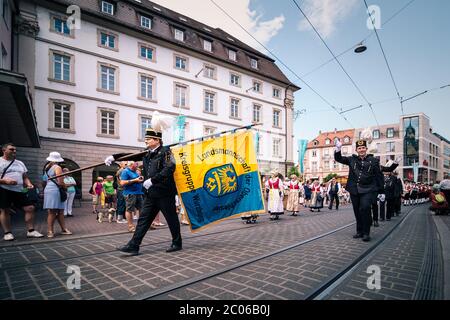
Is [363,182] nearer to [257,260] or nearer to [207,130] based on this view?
[257,260]

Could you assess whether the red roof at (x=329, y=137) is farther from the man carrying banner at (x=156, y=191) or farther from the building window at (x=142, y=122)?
the man carrying banner at (x=156, y=191)

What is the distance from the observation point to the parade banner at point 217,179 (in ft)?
16.0

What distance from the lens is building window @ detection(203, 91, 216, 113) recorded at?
2703 cm

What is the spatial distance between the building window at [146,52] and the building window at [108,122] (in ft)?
19.5

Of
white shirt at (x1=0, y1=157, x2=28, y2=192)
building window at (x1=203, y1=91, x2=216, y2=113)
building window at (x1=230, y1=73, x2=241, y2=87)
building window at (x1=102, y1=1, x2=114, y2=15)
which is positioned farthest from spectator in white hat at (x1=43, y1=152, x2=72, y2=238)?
building window at (x1=230, y1=73, x2=241, y2=87)

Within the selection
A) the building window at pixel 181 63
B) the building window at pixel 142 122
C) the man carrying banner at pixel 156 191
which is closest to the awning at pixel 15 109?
the man carrying banner at pixel 156 191

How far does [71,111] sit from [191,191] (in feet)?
61.4

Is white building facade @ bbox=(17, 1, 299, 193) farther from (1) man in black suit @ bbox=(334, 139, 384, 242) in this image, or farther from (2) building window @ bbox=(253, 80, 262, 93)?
(1) man in black suit @ bbox=(334, 139, 384, 242)

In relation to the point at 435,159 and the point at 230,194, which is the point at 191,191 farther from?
the point at 435,159

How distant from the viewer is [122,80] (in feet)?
70.6

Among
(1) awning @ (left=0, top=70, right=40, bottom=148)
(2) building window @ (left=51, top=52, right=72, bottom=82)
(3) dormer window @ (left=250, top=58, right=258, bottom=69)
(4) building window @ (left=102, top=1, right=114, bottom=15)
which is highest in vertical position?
(4) building window @ (left=102, top=1, right=114, bottom=15)

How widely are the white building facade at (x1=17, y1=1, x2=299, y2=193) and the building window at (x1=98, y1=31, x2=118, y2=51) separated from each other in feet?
0.26

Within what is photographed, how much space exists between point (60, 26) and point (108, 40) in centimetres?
338
